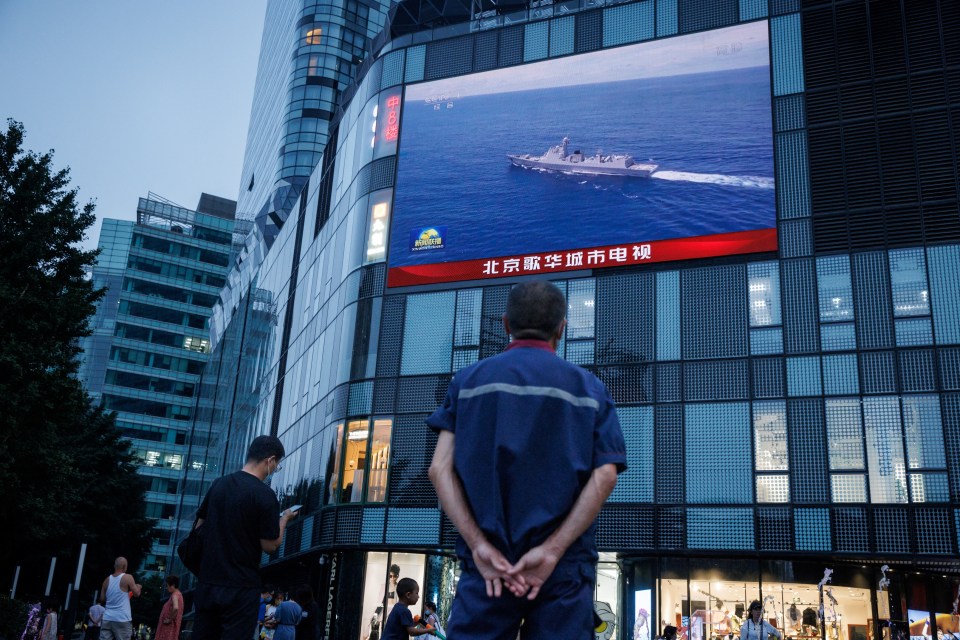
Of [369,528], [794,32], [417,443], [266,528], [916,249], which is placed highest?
[794,32]

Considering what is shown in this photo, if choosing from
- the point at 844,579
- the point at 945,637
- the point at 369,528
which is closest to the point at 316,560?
the point at 369,528

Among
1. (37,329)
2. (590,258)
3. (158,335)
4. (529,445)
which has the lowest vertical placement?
(529,445)

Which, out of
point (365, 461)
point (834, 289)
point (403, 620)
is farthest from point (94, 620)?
point (834, 289)

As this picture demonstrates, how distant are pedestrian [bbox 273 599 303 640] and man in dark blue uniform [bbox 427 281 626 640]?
1190 cm

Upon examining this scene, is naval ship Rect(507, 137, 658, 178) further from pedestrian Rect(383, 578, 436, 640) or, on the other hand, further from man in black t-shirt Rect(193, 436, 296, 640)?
man in black t-shirt Rect(193, 436, 296, 640)

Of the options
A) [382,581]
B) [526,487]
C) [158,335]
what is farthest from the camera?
[158,335]

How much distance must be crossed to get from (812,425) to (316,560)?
51.9 feet

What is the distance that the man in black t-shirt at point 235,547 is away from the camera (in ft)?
19.7

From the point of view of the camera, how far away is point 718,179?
92.0 ft

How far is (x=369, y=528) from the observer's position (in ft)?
94.6

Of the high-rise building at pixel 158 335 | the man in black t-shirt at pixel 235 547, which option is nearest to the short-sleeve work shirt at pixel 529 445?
the man in black t-shirt at pixel 235 547

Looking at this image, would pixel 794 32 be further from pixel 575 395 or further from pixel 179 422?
pixel 179 422

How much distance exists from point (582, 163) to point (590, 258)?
3.25m

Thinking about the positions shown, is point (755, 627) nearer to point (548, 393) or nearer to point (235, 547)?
point (235, 547)
